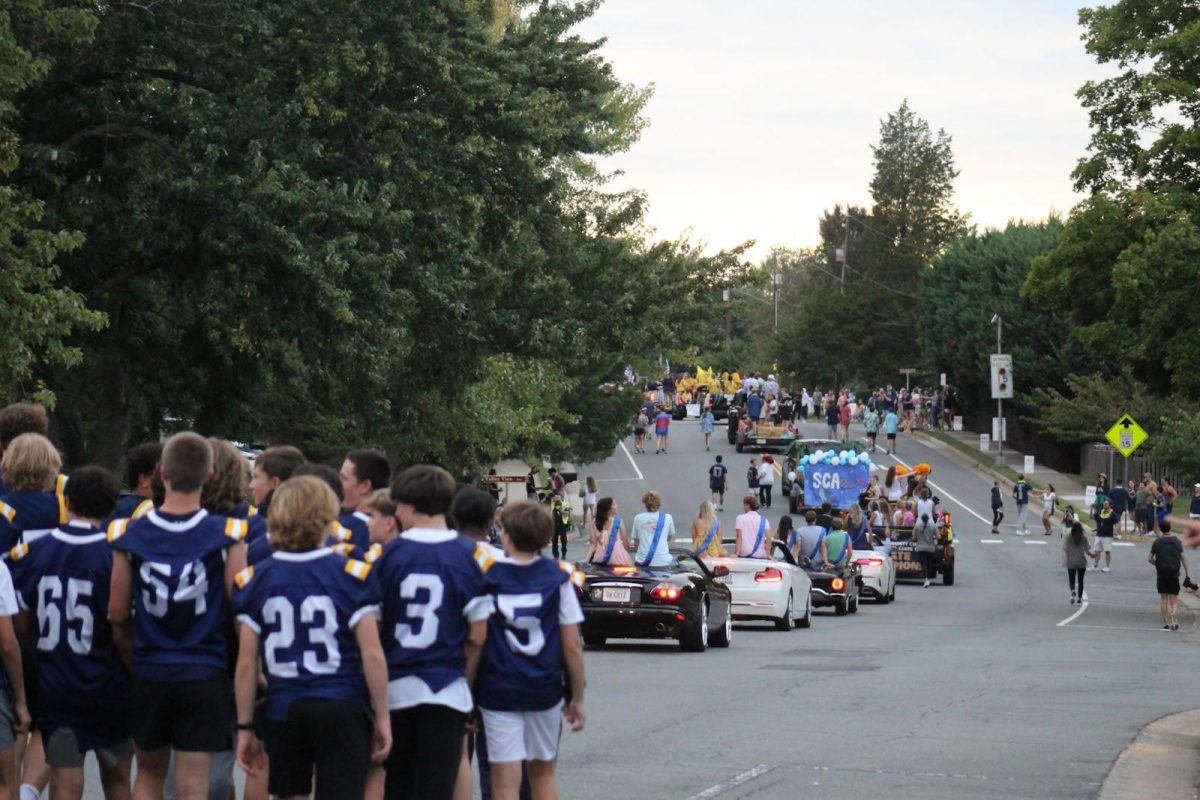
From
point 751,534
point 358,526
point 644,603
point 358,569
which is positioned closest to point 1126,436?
point 751,534

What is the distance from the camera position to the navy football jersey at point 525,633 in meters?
7.82

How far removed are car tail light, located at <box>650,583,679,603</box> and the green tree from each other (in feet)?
22.7

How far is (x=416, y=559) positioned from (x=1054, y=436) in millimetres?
69373

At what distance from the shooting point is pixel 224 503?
26.5ft

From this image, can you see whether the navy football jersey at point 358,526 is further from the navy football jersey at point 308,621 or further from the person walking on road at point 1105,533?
the person walking on road at point 1105,533

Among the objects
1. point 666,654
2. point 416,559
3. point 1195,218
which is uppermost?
point 1195,218

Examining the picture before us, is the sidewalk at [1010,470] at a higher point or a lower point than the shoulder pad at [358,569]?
higher

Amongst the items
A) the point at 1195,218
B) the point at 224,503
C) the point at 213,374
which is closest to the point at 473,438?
the point at 213,374

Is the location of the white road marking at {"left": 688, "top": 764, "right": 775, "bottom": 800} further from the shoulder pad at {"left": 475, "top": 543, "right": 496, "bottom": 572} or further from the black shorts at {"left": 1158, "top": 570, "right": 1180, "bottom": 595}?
the black shorts at {"left": 1158, "top": 570, "right": 1180, "bottom": 595}

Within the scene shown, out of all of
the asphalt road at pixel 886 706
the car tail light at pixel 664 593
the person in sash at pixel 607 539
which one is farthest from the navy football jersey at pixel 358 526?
the car tail light at pixel 664 593

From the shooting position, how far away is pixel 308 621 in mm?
6977

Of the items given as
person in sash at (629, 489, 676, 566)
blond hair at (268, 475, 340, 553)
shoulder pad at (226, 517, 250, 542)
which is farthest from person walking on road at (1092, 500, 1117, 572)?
blond hair at (268, 475, 340, 553)

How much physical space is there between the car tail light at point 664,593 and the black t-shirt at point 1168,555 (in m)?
11.3

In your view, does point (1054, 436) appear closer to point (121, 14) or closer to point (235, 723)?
point (121, 14)
